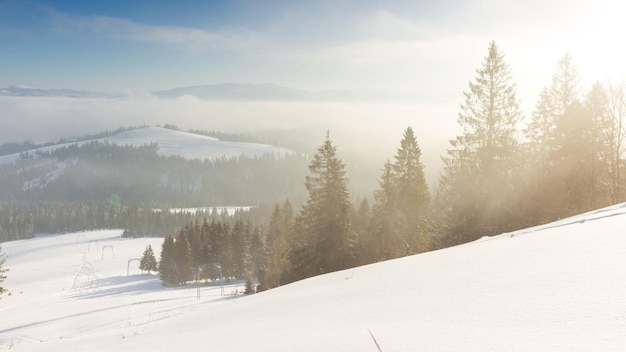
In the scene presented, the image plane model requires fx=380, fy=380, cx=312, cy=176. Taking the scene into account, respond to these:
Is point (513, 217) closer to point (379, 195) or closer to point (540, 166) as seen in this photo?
point (540, 166)

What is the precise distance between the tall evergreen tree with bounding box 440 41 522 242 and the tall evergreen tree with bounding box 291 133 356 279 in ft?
25.7

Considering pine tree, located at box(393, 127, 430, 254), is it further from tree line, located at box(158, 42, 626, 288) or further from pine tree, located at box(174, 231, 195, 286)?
pine tree, located at box(174, 231, 195, 286)

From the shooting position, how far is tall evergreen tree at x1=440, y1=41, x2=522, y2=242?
24.5 meters

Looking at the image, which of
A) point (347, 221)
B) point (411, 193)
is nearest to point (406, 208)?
point (411, 193)

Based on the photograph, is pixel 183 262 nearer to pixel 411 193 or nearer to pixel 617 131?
pixel 411 193

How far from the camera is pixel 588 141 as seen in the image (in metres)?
24.9

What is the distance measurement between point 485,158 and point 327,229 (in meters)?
12.4

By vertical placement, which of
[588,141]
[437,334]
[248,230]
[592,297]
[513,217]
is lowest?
[248,230]

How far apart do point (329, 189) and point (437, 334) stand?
2599cm

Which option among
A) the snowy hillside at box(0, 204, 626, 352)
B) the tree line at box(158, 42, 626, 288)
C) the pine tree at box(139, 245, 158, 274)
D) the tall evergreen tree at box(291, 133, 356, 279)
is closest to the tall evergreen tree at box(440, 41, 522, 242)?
the tree line at box(158, 42, 626, 288)

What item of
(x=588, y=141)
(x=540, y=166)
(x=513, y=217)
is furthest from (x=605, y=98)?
(x=513, y=217)

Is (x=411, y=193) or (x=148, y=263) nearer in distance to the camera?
(x=411, y=193)

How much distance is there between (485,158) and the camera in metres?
26.0

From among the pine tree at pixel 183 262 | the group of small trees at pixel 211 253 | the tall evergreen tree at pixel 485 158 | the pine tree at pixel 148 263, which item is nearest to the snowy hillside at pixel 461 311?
the tall evergreen tree at pixel 485 158
